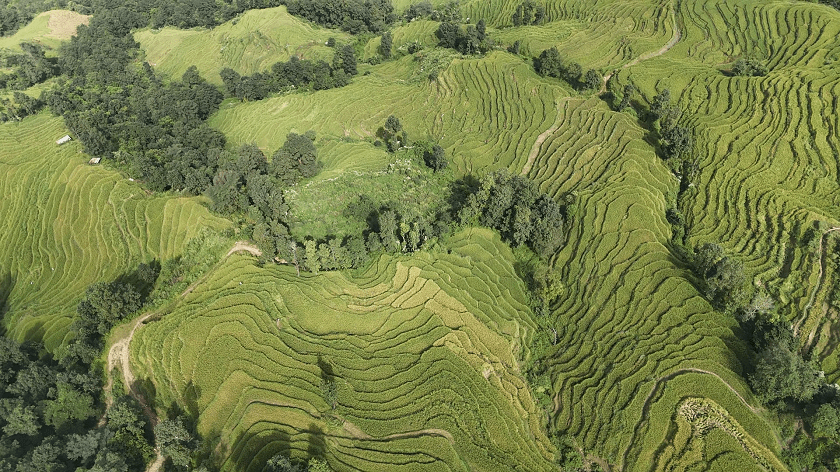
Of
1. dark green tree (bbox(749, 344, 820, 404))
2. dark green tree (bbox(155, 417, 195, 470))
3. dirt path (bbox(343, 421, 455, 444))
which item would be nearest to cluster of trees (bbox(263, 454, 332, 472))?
dirt path (bbox(343, 421, 455, 444))

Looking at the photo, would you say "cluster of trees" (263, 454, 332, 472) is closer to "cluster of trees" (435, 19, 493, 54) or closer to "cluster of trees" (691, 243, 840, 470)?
"cluster of trees" (691, 243, 840, 470)

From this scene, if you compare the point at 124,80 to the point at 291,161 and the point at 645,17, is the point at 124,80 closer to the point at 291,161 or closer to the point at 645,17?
the point at 291,161

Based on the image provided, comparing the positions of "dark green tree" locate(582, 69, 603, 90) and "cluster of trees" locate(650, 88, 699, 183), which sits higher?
"dark green tree" locate(582, 69, 603, 90)

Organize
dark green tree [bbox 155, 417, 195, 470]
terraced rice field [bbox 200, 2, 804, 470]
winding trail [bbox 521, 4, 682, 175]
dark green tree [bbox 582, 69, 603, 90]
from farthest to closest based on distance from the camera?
dark green tree [bbox 582, 69, 603, 90]
winding trail [bbox 521, 4, 682, 175]
terraced rice field [bbox 200, 2, 804, 470]
dark green tree [bbox 155, 417, 195, 470]

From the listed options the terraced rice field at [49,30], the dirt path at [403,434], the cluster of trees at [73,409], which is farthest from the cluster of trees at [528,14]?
the terraced rice field at [49,30]

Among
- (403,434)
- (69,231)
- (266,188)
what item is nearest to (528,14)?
(266,188)

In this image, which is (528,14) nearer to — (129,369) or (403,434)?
(403,434)

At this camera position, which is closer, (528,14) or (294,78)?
(294,78)
